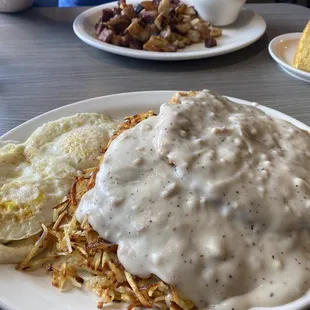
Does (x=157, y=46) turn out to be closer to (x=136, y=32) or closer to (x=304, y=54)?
(x=136, y=32)

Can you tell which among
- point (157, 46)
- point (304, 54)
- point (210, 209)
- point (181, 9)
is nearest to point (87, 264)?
point (210, 209)

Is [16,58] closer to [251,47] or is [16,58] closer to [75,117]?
[75,117]

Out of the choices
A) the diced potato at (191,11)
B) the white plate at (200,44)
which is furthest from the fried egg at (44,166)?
the diced potato at (191,11)

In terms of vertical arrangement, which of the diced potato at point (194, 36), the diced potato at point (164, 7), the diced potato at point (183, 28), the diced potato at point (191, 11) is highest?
the diced potato at point (164, 7)

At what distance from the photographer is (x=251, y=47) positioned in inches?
99.2

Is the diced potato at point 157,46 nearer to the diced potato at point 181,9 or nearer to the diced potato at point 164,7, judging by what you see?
the diced potato at point 164,7

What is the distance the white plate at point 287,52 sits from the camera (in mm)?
2137

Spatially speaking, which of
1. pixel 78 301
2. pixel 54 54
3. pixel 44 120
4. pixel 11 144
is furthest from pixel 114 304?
pixel 54 54

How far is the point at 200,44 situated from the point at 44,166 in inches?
53.3

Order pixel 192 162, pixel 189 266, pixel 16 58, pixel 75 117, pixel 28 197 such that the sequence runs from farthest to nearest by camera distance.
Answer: pixel 16 58 → pixel 75 117 → pixel 28 197 → pixel 192 162 → pixel 189 266

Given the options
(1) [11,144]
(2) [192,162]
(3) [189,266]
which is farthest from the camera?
(1) [11,144]

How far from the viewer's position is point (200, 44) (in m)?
2.42

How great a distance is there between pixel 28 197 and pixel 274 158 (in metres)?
0.70

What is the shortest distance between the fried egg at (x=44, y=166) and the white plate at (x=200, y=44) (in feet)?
2.30
